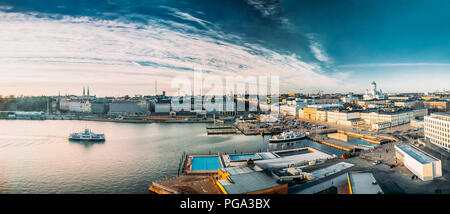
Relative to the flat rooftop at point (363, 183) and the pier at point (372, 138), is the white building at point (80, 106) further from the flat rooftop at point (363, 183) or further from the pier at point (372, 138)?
the flat rooftop at point (363, 183)

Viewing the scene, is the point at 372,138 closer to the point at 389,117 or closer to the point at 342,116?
the point at 389,117

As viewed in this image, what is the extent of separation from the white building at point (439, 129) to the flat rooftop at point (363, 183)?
3326mm

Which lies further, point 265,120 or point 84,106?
point 84,106

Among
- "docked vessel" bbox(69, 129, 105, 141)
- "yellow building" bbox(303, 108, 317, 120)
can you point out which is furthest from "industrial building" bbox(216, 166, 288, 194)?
"yellow building" bbox(303, 108, 317, 120)

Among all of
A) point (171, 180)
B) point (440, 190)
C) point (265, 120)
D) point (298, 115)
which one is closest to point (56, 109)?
point (265, 120)

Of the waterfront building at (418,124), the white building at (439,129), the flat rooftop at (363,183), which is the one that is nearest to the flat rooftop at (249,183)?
the flat rooftop at (363,183)

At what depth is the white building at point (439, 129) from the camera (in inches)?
227

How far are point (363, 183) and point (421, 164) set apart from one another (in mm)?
1175

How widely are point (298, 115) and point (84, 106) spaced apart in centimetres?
2175

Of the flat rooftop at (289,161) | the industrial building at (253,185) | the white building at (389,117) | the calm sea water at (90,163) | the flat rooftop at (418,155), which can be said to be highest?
the white building at (389,117)

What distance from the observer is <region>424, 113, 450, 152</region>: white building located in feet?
19.0

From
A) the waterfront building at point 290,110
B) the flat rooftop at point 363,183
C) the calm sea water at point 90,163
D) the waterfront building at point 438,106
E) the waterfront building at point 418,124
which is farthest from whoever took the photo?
the waterfront building at point 290,110
